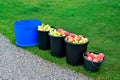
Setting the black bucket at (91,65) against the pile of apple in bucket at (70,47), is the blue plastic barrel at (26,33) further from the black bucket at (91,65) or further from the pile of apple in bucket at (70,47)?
the black bucket at (91,65)

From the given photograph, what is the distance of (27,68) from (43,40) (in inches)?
42.0

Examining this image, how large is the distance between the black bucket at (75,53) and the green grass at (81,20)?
0.14 m

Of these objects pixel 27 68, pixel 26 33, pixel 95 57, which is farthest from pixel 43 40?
pixel 95 57

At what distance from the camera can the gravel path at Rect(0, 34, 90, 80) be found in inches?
204

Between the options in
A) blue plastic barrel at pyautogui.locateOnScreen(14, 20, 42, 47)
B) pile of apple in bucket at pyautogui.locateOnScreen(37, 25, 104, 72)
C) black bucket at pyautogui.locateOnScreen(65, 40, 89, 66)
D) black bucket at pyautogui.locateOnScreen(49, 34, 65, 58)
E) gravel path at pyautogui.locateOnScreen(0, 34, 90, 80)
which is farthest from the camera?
blue plastic barrel at pyautogui.locateOnScreen(14, 20, 42, 47)

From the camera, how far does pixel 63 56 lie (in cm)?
607

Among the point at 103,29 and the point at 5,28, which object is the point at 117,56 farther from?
the point at 5,28

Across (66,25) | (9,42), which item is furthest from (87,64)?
(66,25)

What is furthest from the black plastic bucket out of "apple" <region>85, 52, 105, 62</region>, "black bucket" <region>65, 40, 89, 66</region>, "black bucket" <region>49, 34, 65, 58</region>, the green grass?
"apple" <region>85, 52, 105, 62</region>

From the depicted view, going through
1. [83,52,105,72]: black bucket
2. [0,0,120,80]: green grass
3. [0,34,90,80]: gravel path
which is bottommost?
[0,0,120,80]: green grass

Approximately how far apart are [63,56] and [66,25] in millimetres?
2554

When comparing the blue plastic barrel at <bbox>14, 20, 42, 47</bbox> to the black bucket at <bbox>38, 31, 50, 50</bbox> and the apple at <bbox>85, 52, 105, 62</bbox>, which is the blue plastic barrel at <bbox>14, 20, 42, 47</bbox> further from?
the apple at <bbox>85, 52, 105, 62</bbox>

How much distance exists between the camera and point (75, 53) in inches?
215

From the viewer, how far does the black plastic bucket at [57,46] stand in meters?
5.84
